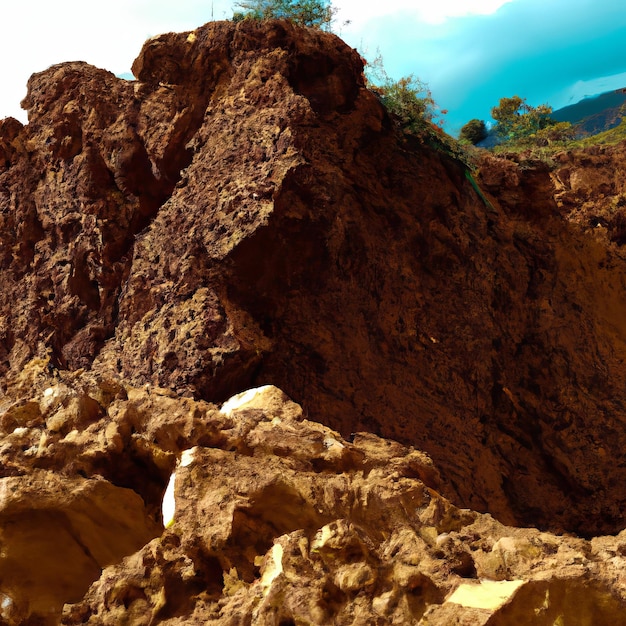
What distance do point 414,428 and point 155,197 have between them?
11.2 ft

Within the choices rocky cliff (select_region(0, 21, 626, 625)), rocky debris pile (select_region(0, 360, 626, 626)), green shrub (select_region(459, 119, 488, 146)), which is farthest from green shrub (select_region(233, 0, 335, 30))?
green shrub (select_region(459, 119, 488, 146))

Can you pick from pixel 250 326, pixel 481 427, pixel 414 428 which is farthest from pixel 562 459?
pixel 250 326

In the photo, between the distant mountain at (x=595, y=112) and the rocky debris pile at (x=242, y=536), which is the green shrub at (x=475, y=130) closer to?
the distant mountain at (x=595, y=112)

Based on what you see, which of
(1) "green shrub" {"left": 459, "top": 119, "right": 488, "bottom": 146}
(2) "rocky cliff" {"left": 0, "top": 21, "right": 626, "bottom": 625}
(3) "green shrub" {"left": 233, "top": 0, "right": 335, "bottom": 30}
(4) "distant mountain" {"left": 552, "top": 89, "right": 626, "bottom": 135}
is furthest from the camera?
(4) "distant mountain" {"left": 552, "top": 89, "right": 626, "bottom": 135}

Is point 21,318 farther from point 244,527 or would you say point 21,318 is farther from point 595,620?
point 595,620

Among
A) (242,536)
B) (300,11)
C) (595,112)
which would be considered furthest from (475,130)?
(242,536)

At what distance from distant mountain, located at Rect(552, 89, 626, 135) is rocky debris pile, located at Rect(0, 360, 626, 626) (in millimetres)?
24836

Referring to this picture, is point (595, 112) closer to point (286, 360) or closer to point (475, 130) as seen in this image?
point (475, 130)

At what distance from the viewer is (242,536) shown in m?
2.36

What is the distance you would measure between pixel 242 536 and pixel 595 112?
2831 cm

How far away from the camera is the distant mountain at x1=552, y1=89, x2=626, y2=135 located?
24.8 meters

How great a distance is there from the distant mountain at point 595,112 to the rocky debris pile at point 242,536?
24.8 meters

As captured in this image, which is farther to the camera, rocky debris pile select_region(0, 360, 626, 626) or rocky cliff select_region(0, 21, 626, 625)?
rocky cliff select_region(0, 21, 626, 625)

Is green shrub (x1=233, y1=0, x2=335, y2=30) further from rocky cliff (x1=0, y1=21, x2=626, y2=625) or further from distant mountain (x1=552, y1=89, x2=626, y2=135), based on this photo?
distant mountain (x1=552, y1=89, x2=626, y2=135)
